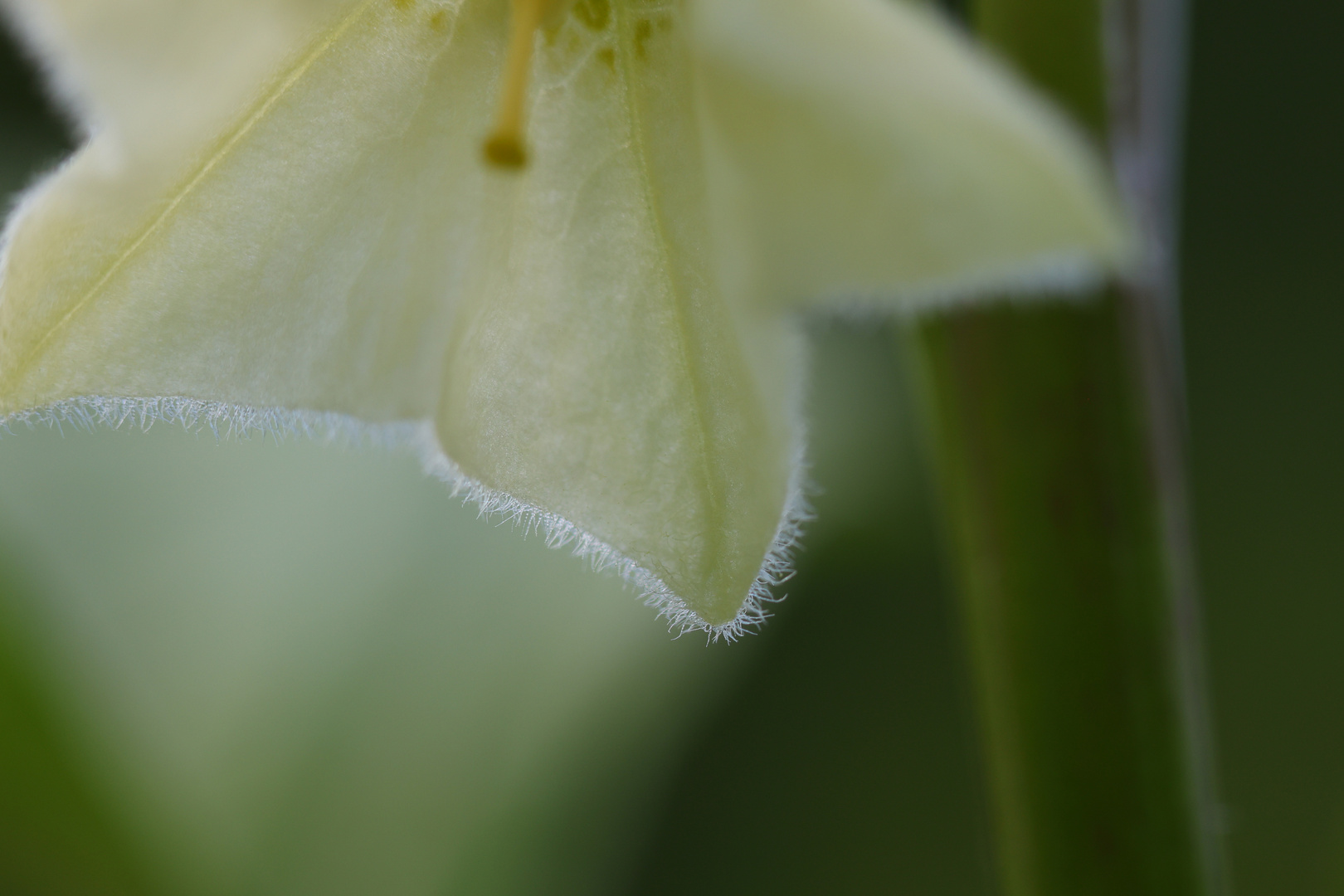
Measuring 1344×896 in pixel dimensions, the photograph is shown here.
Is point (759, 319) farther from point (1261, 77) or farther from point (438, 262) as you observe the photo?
point (1261, 77)

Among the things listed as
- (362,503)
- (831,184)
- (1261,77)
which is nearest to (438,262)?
(831,184)

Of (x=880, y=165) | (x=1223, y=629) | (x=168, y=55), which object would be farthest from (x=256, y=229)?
(x=1223, y=629)

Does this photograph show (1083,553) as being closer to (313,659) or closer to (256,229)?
(256,229)

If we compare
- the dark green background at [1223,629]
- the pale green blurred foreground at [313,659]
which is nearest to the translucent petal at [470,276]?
the pale green blurred foreground at [313,659]

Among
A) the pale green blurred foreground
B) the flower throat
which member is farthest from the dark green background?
the flower throat

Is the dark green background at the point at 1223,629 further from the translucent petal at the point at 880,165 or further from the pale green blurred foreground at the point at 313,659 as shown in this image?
the translucent petal at the point at 880,165

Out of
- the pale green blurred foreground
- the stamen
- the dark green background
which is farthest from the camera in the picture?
the dark green background

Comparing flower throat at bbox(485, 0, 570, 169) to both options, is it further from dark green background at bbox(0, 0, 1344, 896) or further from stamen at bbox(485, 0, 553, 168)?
dark green background at bbox(0, 0, 1344, 896)
